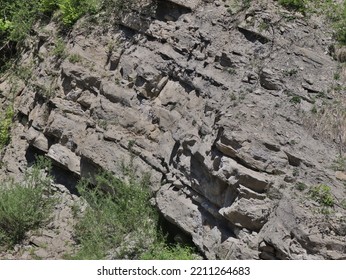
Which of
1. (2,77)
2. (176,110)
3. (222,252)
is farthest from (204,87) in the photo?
(2,77)

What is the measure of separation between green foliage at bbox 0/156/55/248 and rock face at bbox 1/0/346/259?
2.29 ft

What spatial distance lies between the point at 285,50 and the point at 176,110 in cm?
193

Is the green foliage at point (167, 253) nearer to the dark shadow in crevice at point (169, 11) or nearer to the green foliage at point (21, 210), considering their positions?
the green foliage at point (21, 210)

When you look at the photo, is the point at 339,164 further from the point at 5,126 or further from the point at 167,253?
the point at 5,126

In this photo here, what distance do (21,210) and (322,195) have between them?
468 cm

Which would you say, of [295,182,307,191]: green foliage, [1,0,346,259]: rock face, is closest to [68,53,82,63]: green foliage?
[1,0,346,259]: rock face

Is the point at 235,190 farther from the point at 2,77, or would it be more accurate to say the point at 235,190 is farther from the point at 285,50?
the point at 2,77

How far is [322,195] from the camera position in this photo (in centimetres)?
748

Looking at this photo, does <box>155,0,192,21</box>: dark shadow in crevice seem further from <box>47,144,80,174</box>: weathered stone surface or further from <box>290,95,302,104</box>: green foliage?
<box>47,144,80,174</box>: weathered stone surface

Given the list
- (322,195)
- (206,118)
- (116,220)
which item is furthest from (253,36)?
(116,220)

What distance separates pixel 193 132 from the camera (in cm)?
888

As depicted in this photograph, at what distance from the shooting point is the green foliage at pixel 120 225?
8.58 metres

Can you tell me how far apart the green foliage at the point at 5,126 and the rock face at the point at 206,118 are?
0.15 meters

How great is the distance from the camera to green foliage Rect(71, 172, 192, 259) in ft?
28.1
